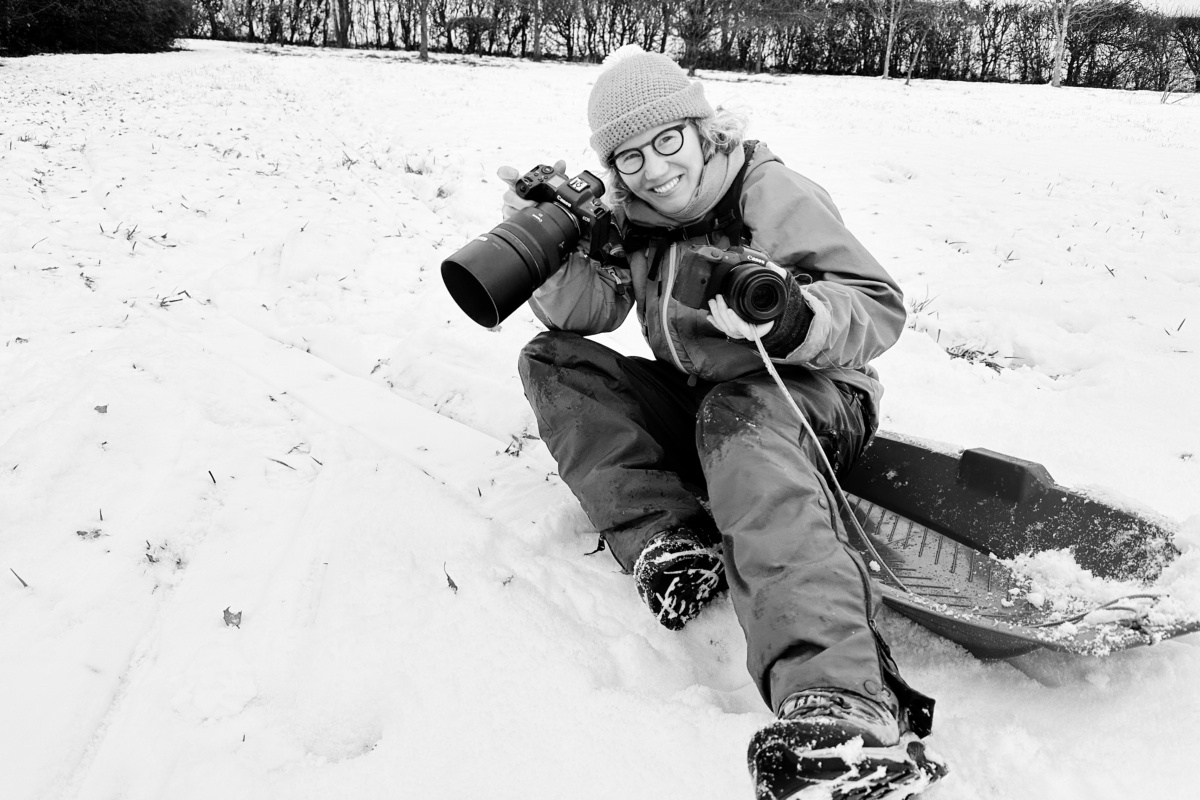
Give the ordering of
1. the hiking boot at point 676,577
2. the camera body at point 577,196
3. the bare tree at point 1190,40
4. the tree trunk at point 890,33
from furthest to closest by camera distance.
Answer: the tree trunk at point 890,33
the bare tree at point 1190,40
the camera body at point 577,196
the hiking boot at point 676,577

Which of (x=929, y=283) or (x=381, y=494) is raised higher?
(x=929, y=283)

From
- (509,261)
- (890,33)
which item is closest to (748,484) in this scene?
(509,261)

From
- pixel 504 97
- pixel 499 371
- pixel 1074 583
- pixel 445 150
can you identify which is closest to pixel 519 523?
pixel 499 371

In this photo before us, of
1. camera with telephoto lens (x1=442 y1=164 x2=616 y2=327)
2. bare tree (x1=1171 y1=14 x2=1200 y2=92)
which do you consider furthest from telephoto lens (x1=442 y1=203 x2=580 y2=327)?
bare tree (x1=1171 y1=14 x2=1200 y2=92)

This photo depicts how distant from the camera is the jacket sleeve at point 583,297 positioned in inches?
74.5

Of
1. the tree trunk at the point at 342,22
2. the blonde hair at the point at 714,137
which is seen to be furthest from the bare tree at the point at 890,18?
the blonde hair at the point at 714,137

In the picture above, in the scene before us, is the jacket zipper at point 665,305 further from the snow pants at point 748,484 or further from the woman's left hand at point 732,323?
the woman's left hand at point 732,323

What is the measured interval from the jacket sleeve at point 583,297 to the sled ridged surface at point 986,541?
29.2 inches

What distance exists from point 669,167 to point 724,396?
56cm

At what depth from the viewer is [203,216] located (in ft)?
13.5

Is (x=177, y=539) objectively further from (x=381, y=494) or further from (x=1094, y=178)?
(x=1094, y=178)

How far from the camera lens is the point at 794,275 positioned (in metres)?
1.65

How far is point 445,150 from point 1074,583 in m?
5.22

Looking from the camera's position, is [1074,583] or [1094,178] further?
[1094,178]
